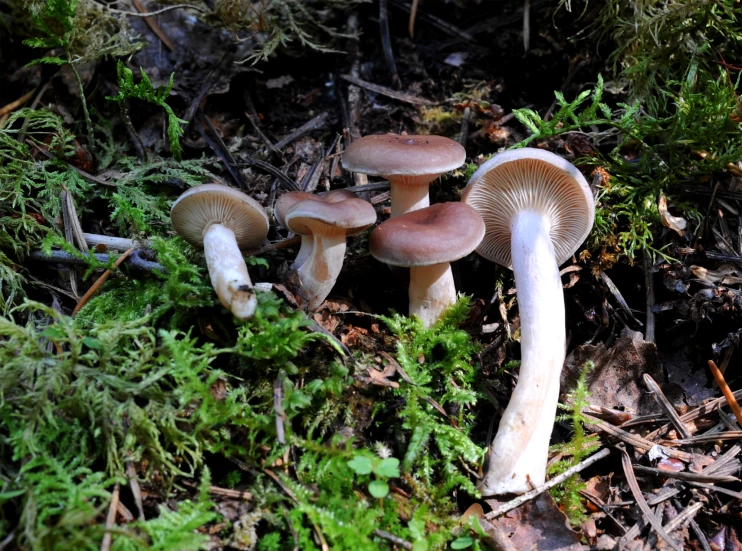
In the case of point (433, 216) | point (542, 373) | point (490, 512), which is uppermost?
point (433, 216)

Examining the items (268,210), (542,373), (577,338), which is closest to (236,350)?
(268,210)

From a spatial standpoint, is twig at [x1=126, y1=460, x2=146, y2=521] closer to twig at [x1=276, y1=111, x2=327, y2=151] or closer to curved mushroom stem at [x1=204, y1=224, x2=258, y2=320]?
curved mushroom stem at [x1=204, y1=224, x2=258, y2=320]

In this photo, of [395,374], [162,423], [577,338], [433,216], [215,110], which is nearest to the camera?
[162,423]

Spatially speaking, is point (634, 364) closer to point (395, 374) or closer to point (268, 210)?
point (395, 374)

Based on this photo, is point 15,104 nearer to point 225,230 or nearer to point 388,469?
point 225,230

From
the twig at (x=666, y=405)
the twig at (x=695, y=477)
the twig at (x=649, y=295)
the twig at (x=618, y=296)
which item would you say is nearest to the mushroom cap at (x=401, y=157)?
the twig at (x=618, y=296)

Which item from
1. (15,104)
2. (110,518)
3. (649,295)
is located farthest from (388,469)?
(15,104)

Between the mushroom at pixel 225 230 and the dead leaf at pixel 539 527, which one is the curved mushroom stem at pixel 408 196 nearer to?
the mushroom at pixel 225 230
